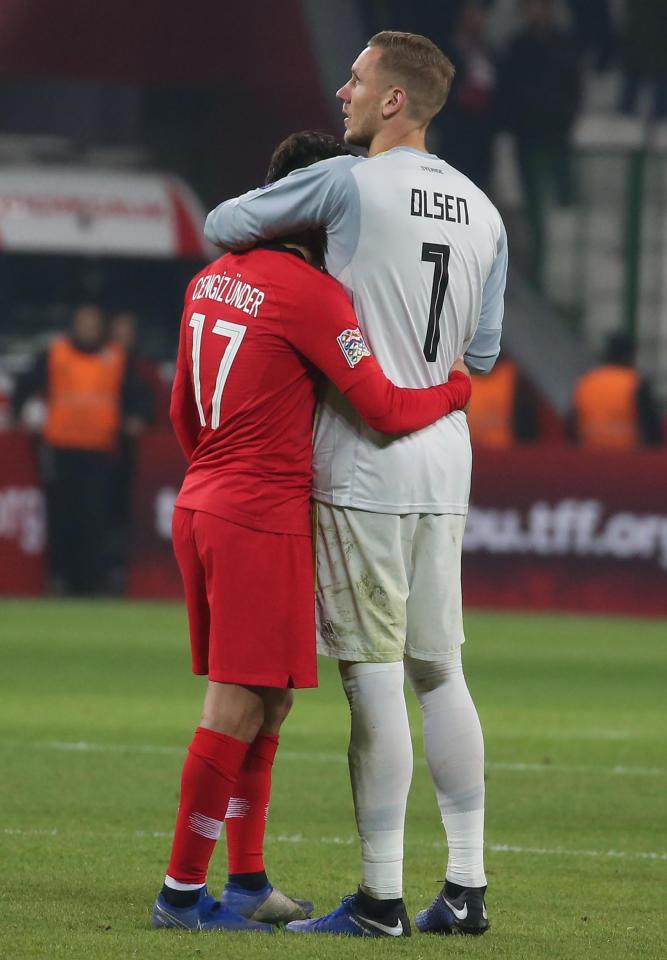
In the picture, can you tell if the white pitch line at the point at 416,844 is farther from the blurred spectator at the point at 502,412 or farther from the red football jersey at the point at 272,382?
the blurred spectator at the point at 502,412

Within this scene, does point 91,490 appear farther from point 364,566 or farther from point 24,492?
point 364,566

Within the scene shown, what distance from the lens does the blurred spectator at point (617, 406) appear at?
15930 millimetres

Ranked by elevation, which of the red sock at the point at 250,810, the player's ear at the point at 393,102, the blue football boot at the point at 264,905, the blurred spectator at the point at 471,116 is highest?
the blurred spectator at the point at 471,116

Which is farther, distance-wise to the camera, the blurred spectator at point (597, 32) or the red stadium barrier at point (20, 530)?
the blurred spectator at point (597, 32)

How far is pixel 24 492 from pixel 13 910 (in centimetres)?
1034

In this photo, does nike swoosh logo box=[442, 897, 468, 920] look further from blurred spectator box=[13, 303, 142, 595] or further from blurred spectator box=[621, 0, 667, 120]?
blurred spectator box=[621, 0, 667, 120]

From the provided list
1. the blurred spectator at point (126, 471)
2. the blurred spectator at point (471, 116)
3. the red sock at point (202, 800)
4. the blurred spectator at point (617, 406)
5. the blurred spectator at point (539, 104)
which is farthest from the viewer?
the blurred spectator at point (471, 116)

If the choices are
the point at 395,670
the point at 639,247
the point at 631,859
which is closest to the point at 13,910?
the point at 395,670

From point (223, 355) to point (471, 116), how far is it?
54.2 feet

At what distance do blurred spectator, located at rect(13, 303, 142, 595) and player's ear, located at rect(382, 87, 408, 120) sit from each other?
407 inches

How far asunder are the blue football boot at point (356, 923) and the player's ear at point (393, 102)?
72.4 inches

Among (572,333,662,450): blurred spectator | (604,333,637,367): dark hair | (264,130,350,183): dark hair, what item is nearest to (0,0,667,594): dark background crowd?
(572,333,662,450): blurred spectator

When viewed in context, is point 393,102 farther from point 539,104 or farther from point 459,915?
point 539,104

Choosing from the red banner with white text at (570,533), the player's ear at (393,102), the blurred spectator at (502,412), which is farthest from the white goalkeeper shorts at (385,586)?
the blurred spectator at (502,412)
